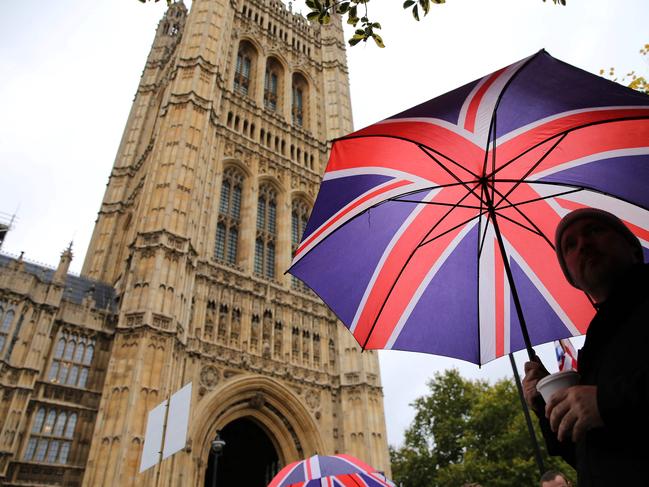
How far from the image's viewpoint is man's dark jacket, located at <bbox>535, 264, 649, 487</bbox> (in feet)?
3.40

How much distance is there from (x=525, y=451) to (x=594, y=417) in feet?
76.9

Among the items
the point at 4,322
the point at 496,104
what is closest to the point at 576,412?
the point at 496,104

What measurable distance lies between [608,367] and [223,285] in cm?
1634

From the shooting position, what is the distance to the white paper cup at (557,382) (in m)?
1.35

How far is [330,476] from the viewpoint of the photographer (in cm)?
613

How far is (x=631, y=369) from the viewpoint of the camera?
111cm

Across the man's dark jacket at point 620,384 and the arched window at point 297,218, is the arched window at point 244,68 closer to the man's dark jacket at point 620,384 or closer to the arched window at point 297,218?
the arched window at point 297,218

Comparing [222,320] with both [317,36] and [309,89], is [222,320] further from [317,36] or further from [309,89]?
[317,36]

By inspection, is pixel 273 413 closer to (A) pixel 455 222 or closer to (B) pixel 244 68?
(A) pixel 455 222

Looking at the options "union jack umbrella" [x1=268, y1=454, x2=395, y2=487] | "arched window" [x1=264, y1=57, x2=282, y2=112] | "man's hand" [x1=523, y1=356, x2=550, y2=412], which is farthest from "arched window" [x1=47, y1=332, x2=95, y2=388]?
"arched window" [x1=264, y1=57, x2=282, y2=112]

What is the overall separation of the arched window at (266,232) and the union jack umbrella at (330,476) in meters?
12.6

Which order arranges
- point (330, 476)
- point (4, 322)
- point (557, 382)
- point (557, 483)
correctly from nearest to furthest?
point (557, 382), point (557, 483), point (330, 476), point (4, 322)

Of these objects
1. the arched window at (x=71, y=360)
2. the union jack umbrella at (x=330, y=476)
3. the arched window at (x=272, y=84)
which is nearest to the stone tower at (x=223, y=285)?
the arched window at (x=272, y=84)

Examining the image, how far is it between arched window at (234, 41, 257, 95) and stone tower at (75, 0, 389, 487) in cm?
9
